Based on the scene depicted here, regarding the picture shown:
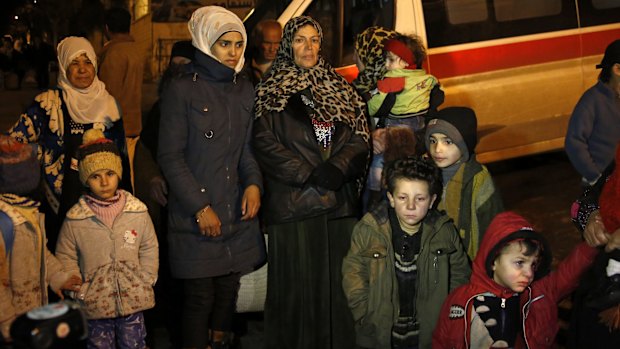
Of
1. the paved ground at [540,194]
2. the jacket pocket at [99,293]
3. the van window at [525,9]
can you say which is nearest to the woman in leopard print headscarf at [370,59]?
the paved ground at [540,194]

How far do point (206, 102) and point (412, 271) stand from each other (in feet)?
4.38

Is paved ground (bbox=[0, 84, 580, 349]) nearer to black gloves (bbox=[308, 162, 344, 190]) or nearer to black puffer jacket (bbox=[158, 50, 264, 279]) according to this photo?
black puffer jacket (bbox=[158, 50, 264, 279])

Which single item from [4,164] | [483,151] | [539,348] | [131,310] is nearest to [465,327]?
[539,348]

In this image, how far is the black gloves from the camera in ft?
16.1

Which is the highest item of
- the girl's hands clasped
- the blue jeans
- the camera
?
the camera

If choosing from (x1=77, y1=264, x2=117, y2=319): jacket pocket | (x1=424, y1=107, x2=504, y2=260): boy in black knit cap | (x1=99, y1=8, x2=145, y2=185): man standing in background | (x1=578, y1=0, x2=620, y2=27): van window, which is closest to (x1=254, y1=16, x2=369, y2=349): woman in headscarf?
(x1=424, y1=107, x2=504, y2=260): boy in black knit cap

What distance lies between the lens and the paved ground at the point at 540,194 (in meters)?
5.93

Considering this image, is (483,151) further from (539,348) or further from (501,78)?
(539,348)

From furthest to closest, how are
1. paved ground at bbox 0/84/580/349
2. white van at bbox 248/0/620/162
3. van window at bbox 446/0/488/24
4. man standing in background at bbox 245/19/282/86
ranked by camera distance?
van window at bbox 446/0/488/24 → white van at bbox 248/0/620/162 → man standing in background at bbox 245/19/282/86 → paved ground at bbox 0/84/580/349

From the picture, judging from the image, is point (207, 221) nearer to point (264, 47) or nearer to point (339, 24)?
point (264, 47)

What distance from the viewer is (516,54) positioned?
863 centimetres

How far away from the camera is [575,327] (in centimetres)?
441

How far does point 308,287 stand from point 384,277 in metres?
0.63

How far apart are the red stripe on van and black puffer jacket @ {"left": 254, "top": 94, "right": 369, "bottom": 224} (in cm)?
332
